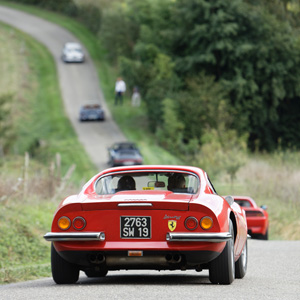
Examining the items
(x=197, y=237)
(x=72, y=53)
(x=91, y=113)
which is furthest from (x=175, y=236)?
(x=72, y=53)

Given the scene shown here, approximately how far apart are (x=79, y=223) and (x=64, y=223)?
185mm

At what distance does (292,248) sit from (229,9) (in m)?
A: 48.1

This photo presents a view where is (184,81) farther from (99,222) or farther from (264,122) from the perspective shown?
(99,222)

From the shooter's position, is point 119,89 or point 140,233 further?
point 119,89

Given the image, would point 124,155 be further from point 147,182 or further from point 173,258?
point 173,258

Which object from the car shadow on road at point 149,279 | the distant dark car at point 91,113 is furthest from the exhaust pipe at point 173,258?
the distant dark car at point 91,113

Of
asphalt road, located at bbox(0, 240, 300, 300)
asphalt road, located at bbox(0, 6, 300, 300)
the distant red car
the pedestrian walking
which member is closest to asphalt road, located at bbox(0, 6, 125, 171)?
the pedestrian walking

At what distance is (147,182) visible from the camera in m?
11.9

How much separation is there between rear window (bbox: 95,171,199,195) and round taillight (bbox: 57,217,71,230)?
925mm

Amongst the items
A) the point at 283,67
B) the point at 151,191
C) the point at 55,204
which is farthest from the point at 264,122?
the point at 151,191

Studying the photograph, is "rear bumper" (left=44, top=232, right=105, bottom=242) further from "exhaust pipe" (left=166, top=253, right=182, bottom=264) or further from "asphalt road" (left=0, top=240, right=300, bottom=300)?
"exhaust pipe" (left=166, top=253, right=182, bottom=264)

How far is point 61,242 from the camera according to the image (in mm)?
10859

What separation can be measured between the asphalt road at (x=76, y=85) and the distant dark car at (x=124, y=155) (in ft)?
3.30

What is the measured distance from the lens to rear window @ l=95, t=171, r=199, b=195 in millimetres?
11734
